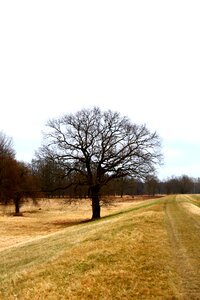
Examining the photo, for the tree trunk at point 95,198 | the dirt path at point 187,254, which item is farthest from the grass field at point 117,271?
the tree trunk at point 95,198

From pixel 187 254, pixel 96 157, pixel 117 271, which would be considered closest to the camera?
pixel 117 271

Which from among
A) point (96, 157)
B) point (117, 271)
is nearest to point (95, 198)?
point (96, 157)

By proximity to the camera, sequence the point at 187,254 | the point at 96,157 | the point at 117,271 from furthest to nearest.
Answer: the point at 96,157 < the point at 187,254 < the point at 117,271

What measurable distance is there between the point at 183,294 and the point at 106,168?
32.8 meters

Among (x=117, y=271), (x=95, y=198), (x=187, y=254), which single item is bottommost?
(x=117, y=271)

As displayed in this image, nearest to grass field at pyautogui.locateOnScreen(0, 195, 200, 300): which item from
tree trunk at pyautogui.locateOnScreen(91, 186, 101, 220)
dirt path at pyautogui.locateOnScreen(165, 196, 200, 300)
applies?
dirt path at pyautogui.locateOnScreen(165, 196, 200, 300)

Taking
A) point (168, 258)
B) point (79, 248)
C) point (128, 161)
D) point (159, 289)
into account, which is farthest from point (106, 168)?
point (159, 289)

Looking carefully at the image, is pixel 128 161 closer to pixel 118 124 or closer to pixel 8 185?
pixel 118 124

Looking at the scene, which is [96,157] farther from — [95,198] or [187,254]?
[187,254]

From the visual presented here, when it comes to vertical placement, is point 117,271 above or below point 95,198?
below

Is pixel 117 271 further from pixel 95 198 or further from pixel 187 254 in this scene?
pixel 95 198

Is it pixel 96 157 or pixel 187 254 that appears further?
pixel 96 157

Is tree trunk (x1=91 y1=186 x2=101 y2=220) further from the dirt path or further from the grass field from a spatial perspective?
the grass field

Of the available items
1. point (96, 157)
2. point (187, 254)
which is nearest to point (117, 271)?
point (187, 254)
